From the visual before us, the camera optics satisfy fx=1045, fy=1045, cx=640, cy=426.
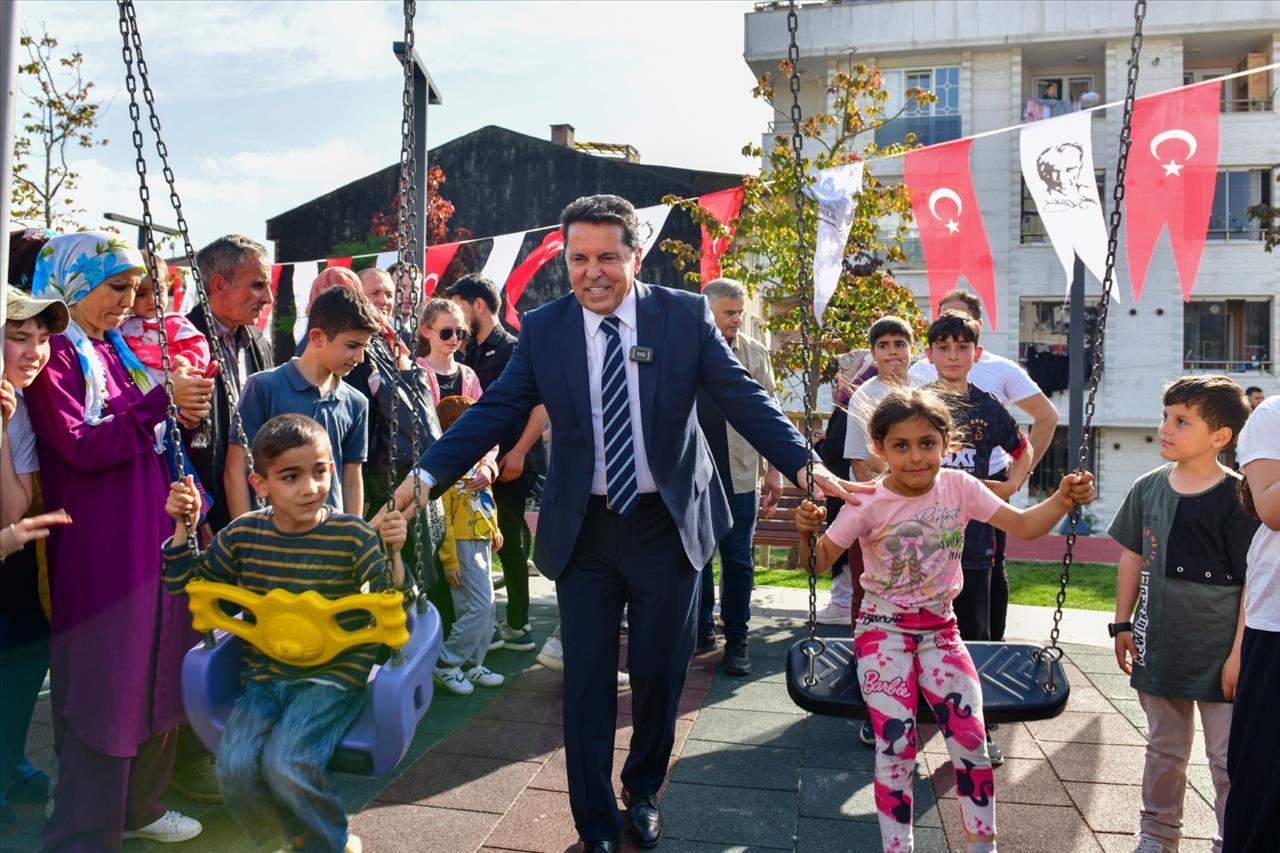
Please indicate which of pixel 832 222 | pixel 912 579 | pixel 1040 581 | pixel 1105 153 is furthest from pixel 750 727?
pixel 1105 153

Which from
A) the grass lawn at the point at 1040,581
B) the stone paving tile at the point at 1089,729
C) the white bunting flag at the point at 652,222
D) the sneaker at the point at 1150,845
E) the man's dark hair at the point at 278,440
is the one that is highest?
the white bunting flag at the point at 652,222

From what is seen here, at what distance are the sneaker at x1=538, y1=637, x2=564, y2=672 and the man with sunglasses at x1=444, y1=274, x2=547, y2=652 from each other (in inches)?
11.5

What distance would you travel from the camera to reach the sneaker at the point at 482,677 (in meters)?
5.11

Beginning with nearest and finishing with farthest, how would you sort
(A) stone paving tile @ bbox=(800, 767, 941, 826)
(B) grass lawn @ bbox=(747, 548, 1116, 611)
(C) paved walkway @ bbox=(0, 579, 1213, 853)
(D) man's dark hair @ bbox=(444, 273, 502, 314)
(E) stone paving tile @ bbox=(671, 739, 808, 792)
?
(C) paved walkway @ bbox=(0, 579, 1213, 853) < (A) stone paving tile @ bbox=(800, 767, 941, 826) < (E) stone paving tile @ bbox=(671, 739, 808, 792) < (D) man's dark hair @ bbox=(444, 273, 502, 314) < (B) grass lawn @ bbox=(747, 548, 1116, 611)

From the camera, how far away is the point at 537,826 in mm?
3479

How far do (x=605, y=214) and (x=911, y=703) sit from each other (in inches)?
67.9

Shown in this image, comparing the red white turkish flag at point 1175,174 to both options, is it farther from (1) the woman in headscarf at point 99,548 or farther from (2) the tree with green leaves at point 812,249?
(1) the woman in headscarf at point 99,548

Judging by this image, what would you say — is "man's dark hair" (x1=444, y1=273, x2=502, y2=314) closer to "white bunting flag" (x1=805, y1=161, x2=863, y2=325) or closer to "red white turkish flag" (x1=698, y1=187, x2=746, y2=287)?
"white bunting flag" (x1=805, y1=161, x2=863, y2=325)

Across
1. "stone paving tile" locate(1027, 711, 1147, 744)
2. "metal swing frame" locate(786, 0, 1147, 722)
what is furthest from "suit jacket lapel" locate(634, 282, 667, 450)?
"stone paving tile" locate(1027, 711, 1147, 744)

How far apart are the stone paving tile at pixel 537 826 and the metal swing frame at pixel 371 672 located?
2.43ft

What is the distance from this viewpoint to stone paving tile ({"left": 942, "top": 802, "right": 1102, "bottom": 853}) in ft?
11.0

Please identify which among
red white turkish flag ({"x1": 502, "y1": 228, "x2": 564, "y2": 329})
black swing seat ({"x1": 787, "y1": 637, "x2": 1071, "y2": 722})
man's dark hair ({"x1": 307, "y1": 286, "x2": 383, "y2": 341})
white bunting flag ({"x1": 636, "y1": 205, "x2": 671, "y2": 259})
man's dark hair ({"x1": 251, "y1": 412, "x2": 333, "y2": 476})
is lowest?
black swing seat ({"x1": 787, "y1": 637, "x2": 1071, "y2": 722})

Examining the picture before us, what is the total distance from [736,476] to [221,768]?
3.37 m

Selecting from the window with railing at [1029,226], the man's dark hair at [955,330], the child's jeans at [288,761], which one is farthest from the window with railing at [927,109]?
the child's jeans at [288,761]
